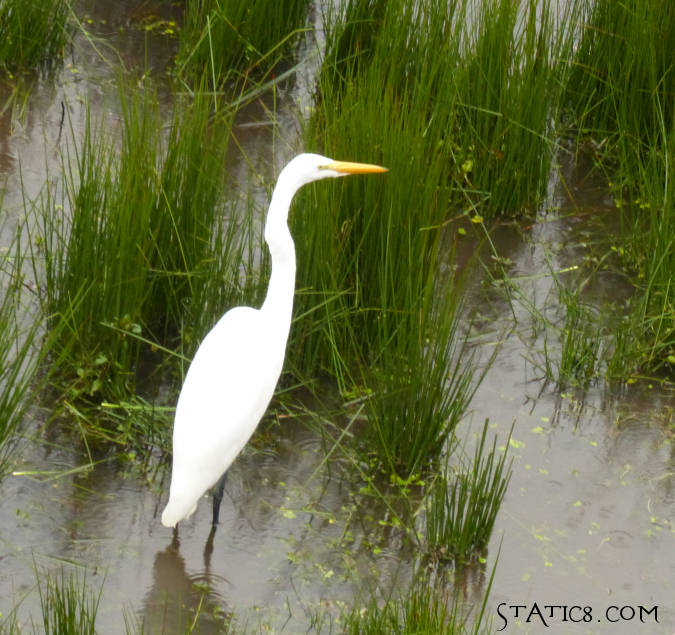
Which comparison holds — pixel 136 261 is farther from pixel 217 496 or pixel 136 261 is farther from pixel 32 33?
pixel 32 33

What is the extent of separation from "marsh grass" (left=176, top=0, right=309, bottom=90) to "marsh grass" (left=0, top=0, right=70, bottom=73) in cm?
58

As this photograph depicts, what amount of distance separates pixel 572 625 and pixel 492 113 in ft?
7.33

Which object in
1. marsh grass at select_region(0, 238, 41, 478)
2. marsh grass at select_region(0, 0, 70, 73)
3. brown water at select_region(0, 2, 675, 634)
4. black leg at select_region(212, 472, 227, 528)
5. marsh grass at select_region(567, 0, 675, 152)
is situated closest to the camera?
Answer: marsh grass at select_region(0, 238, 41, 478)

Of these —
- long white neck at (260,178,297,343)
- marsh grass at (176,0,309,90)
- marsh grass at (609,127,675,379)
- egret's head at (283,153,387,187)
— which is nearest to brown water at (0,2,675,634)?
marsh grass at (609,127,675,379)

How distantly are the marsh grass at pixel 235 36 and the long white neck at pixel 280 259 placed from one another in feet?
6.18

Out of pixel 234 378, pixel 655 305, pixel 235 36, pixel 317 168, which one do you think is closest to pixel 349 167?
pixel 317 168

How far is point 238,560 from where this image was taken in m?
3.17

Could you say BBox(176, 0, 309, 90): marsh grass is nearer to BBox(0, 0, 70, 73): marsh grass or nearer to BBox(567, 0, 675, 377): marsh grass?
BBox(0, 0, 70, 73): marsh grass

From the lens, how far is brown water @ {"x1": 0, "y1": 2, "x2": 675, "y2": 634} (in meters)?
3.03

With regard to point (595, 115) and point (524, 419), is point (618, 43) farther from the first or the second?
point (524, 419)

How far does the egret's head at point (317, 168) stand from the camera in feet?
10.6

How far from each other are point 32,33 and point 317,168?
7.93ft

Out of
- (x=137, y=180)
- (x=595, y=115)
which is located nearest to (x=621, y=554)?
(x=137, y=180)

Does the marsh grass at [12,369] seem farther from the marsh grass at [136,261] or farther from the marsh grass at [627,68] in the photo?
the marsh grass at [627,68]
